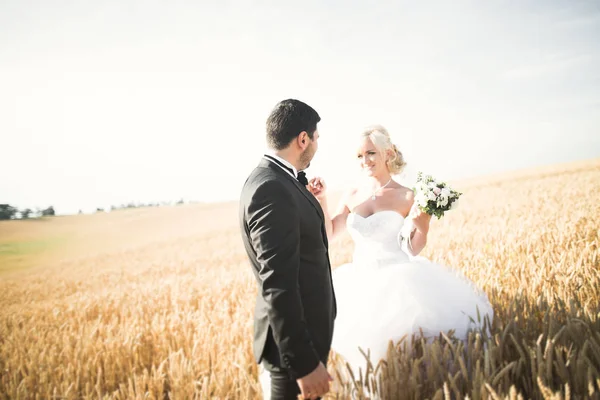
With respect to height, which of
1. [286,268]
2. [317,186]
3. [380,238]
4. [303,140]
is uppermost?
[303,140]

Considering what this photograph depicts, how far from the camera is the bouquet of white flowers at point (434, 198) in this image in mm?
2842

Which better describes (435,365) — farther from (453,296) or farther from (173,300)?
(173,300)

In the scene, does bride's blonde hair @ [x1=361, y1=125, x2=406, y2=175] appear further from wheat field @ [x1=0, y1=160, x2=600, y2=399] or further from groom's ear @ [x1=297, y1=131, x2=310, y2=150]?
groom's ear @ [x1=297, y1=131, x2=310, y2=150]

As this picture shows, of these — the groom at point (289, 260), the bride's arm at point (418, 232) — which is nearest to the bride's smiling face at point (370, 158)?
the bride's arm at point (418, 232)

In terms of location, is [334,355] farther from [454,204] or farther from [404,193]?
[404,193]

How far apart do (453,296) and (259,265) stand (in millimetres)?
1904

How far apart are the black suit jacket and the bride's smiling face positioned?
6.26 feet

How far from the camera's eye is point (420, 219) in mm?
3096

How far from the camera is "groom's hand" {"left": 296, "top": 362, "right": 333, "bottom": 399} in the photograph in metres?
1.52

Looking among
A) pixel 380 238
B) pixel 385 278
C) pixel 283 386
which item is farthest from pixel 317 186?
pixel 283 386

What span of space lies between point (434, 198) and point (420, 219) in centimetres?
32

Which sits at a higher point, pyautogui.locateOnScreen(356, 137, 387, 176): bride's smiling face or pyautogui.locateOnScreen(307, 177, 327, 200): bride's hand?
pyautogui.locateOnScreen(356, 137, 387, 176): bride's smiling face

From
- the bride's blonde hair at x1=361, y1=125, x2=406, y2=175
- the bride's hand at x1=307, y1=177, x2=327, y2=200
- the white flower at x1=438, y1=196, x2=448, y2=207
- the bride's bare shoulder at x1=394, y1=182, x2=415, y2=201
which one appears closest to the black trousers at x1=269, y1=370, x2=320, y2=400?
the bride's hand at x1=307, y1=177, x2=327, y2=200

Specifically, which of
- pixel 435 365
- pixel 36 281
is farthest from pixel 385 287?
pixel 36 281
